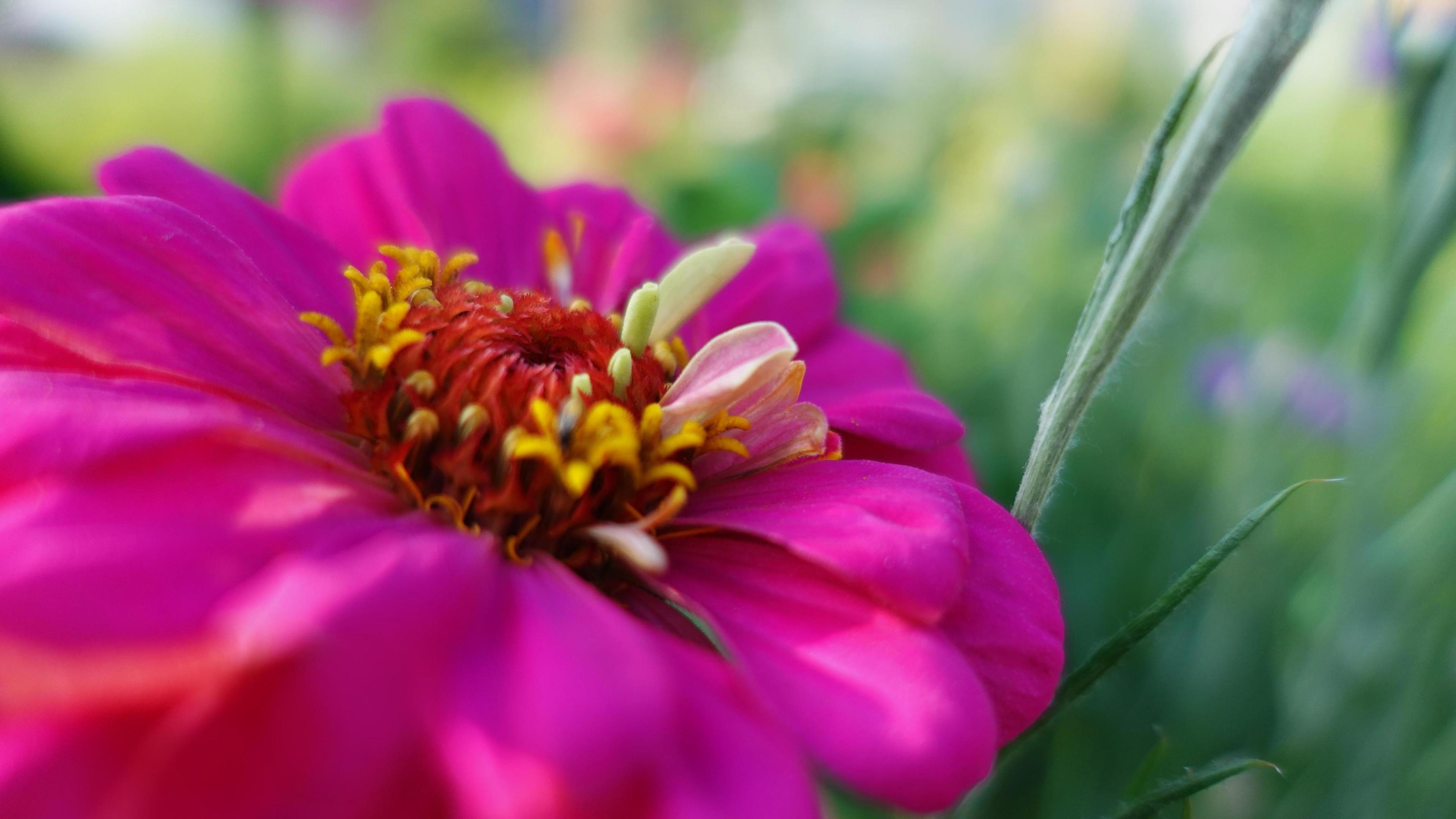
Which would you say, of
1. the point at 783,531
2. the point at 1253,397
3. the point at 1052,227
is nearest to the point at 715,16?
the point at 1052,227

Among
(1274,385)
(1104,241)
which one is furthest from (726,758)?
(1104,241)

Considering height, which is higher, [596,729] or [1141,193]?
[1141,193]

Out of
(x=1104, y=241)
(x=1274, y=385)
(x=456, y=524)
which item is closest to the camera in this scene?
(x=456, y=524)

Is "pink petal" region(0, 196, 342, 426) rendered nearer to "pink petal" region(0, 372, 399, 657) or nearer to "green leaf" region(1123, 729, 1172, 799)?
"pink petal" region(0, 372, 399, 657)

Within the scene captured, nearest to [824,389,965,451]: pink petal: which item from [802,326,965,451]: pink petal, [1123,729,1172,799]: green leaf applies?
[802,326,965,451]: pink petal

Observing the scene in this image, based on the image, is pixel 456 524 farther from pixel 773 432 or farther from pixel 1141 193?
pixel 1141 193

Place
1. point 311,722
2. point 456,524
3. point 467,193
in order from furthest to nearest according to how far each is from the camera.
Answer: point 467,193, point 456,524, point 311,722
